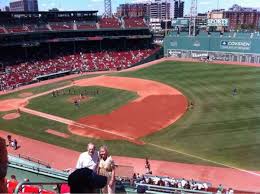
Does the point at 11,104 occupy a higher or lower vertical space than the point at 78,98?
lower

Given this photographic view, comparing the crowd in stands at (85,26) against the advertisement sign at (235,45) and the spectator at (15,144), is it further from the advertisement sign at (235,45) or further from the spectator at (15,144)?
the spectator at (15,144)

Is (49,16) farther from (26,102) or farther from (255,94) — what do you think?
(255,94)

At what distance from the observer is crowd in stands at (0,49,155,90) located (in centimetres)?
5079

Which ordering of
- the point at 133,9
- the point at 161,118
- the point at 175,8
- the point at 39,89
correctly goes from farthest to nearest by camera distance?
1. the point at 175,8
2. the point at 133,9
3. the point at 39,89
4. the point at 161,118

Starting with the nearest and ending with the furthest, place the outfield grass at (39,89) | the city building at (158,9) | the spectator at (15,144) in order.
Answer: the spectator at (15,144) → the outfield grass at (39,89) → the city building at (158,9)

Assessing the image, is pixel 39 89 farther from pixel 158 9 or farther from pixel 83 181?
pixel 158 9

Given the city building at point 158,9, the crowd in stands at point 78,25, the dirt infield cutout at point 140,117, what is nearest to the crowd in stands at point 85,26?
the crowd in stands at point 78,25

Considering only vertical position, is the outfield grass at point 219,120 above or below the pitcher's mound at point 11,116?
above

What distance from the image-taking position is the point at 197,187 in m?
16.2

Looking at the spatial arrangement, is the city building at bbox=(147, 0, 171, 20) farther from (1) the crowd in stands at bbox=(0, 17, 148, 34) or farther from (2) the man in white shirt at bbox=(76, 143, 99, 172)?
(2) the man in white shirt at bbox=(76, 143, 99, 172)

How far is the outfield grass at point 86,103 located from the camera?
34062mm

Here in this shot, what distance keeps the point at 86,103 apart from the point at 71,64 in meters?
24.6

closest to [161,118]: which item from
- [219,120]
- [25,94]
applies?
[219,120]

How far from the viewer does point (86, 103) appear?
3697 cm
